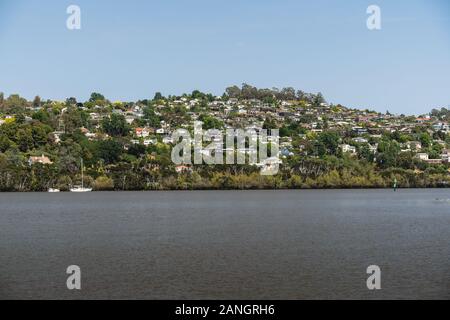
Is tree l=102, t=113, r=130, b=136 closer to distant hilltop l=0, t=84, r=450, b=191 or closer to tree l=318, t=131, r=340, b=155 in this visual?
distant hilltop l=0, t=84, r=450, b=191

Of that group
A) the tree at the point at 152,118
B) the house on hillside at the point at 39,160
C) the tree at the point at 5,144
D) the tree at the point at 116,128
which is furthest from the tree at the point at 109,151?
the tree at the point at 152,118

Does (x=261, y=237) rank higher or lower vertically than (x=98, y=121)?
lower

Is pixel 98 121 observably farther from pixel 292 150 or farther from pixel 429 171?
pixel 429 171

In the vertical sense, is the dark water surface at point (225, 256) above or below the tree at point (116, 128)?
below

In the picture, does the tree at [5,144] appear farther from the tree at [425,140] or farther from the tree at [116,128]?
the tree at [425,140]

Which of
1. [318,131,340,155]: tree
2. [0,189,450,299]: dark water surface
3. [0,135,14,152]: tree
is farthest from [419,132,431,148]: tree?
[0,189,450,299]: dark water surface

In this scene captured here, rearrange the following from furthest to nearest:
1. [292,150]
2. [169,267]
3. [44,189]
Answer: [292,150], [44,189], [169,267]

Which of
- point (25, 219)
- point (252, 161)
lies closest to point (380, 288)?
point (25, 219)

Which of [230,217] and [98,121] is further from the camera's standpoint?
[98,121]
